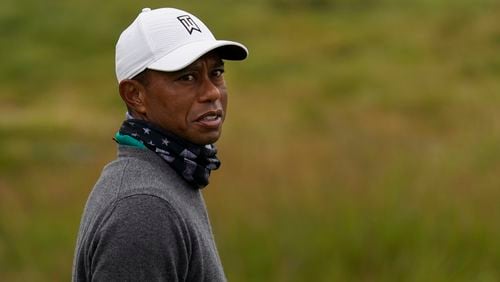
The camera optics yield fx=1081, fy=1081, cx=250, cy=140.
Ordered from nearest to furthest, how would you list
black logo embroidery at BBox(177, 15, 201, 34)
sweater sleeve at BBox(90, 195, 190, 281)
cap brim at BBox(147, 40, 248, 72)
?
1. sweater sleeve at BBox(90, 195, 190, 281)
2. cap brim at BBox(147, 40, 248, 72)
3. black logo embroidery at BBox(177, 15, 201, 34)

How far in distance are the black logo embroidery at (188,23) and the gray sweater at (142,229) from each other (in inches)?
12.1

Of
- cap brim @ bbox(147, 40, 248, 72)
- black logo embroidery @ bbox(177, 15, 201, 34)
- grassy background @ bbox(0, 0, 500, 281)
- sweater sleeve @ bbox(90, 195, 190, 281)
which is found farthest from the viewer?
grassy background @ bbox(0, 0, 500, 281)

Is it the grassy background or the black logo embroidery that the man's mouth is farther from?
the grassy background

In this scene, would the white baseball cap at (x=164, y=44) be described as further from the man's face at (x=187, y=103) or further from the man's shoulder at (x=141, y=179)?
the man's shoulder at (x=141, y=179)

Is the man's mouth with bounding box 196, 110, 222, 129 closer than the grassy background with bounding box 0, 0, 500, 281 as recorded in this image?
Yes

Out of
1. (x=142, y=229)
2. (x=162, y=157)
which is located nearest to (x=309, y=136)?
(x=162, y=157)

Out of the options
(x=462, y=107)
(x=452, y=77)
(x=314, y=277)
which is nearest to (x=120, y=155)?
(x=314, y=277)

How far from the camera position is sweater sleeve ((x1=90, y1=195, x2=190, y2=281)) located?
2.22m

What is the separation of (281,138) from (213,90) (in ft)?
28.2

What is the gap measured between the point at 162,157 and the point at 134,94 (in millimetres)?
168

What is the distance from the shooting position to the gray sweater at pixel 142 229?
7.30ft

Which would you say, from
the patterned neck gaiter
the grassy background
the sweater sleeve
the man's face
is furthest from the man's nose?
the grassy background

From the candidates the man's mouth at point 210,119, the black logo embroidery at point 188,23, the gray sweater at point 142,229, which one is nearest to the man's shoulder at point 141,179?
the gray sweater at point 142,229

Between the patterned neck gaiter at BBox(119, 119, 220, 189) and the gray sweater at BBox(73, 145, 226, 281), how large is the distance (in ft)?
0.06
